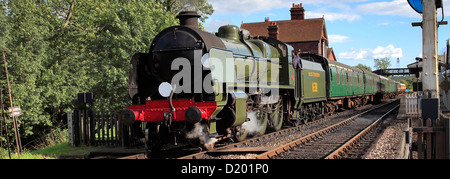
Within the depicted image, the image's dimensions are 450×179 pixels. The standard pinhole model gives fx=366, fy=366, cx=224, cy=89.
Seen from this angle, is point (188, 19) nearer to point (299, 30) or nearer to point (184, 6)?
point (184, 6)

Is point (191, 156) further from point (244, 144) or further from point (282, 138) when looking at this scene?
point (282, 138)

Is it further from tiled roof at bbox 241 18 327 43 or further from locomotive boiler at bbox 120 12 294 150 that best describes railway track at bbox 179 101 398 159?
tiled roof at bbox 241 18 327 43

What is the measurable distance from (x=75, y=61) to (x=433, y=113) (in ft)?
73.1

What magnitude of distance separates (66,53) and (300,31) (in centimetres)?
3030

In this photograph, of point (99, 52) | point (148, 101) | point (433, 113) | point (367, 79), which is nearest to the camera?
point (433, 113)

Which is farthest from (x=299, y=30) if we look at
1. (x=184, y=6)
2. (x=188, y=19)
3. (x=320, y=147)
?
(x=188, y=19)

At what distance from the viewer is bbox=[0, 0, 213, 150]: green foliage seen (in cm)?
1752

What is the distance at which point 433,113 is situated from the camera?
6.35m

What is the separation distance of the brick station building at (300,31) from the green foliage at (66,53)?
2504 cm

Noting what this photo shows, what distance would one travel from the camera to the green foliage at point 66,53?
690 inches

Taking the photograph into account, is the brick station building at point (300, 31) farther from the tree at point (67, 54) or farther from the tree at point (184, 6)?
the tree at point (67, 54)

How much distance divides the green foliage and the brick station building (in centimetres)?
2504

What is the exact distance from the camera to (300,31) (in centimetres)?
4684
